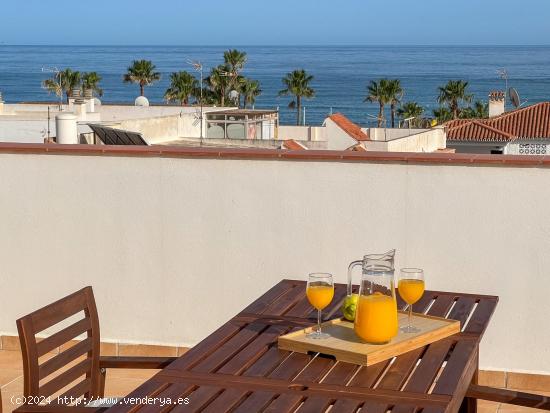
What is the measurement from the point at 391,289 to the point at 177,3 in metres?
159

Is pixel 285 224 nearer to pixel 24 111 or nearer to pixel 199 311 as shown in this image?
pixel 199 311

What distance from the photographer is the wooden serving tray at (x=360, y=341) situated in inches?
104

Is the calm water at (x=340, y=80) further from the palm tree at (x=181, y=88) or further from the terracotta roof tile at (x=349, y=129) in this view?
the terracotta roof tile at (x=349, y=129)

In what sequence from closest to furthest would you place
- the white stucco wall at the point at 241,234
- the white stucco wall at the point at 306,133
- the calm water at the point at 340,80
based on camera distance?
the white stucco wall at the point at 241,234 → the white stucco wall at the point at 306,133 → the calm water at the point at 340,80

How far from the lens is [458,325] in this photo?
9.77ft

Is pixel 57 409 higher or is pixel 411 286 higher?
pixel 411 286

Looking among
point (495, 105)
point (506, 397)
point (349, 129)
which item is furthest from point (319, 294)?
point (495, 105)

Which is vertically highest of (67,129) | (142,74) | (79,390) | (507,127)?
(142,74)

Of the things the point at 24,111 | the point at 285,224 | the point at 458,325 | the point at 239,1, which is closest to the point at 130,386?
the point at 285,224

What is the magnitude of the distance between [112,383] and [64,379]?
1775 millimetres

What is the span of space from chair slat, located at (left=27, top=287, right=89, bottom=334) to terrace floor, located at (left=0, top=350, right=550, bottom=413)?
4.63 ft

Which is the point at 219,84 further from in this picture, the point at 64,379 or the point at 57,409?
the point at 57,409

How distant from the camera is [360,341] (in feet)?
9.00

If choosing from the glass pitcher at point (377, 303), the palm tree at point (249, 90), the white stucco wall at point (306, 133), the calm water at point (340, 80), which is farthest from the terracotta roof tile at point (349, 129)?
the calm water at point (340, 80)
